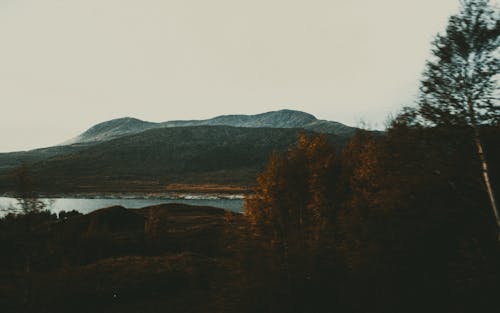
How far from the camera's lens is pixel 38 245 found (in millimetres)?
31594

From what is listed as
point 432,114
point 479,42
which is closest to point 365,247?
point 432,114

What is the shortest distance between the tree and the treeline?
82 centimetres

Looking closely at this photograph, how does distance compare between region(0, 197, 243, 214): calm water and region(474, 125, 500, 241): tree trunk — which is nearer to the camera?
region(474, 125, 500, 241): tree trunk

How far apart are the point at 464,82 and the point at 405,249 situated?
12.2 meters

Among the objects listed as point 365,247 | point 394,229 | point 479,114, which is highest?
point 479,114

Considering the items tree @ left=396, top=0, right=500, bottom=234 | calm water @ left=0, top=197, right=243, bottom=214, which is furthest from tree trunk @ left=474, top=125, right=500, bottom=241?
calm water @ left=0, top=197, right=243, bottom=214

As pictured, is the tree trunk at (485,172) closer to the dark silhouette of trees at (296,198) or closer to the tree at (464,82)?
the tree at (464,82)

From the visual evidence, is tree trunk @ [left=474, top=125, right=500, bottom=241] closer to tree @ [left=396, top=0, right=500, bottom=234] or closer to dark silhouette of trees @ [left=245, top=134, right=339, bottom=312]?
tree @ [left=396, top=0, right=500, bottom=234]

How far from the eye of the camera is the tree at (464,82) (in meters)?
18.0

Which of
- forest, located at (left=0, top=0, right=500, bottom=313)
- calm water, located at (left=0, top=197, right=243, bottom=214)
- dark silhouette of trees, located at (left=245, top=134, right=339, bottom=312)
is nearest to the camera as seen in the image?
forest, located at (left=0, top=0, right=500, bottom=313)

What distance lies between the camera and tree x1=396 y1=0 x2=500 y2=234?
1795cm

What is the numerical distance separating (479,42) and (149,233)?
182 feet

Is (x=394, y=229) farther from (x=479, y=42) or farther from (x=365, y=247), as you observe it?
(x=479, y=42)

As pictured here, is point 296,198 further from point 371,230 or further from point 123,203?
point 123,203
